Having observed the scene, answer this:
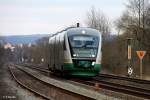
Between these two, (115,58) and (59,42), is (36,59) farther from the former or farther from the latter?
(59,42)

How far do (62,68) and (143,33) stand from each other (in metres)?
39.3

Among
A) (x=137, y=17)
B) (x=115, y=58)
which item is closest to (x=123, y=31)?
(x=137, y=17)

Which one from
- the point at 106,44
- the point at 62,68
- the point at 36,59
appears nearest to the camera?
the point at 62,68

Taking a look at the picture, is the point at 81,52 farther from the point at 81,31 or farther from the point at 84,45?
the point at 81,31

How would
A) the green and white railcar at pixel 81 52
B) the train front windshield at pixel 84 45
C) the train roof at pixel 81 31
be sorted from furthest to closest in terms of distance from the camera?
the train roof at pixel 81 31
the train front windshield at pixel 84 45
the green and white railcar at pixel 81 52

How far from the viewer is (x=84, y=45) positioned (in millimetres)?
30656

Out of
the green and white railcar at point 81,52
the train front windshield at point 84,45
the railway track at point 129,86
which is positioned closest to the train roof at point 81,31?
the green and white railcar at point 81,52

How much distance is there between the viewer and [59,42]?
3362 centimetres

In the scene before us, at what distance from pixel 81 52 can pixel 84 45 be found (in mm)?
688

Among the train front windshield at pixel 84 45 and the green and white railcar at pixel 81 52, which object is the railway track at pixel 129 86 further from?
the train front windshield at pixel 84 45

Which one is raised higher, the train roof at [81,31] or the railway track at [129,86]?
the train roof at [81,31]

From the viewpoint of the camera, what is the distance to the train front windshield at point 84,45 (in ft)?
99.2

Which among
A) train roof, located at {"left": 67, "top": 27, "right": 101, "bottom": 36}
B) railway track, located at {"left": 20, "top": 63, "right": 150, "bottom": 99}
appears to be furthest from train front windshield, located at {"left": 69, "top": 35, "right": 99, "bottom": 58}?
railway track, located at {"left": 20, "top": 63, "right": 150, "bottom": 99}

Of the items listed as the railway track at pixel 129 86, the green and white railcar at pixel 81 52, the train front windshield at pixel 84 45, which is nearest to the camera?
the railway track at pixel 129 86
